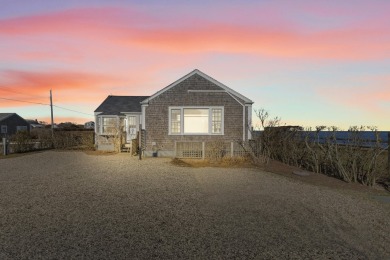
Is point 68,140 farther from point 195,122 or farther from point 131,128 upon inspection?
point 195,122

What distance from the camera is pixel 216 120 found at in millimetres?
22438

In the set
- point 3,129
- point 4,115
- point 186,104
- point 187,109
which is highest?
point 4,115

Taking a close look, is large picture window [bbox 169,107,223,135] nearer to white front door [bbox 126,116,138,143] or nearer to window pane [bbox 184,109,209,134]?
window pane [bbox 184,109,209,134]

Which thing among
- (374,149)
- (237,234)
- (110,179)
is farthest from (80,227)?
(374,149)

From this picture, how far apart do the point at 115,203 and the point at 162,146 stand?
13.3m

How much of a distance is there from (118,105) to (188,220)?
1003 inches

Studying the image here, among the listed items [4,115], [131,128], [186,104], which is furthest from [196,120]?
[4,115]

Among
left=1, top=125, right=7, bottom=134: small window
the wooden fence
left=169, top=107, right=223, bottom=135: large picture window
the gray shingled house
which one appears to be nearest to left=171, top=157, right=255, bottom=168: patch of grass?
the wooden fence

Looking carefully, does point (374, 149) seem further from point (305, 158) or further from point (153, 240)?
point (153, 240)

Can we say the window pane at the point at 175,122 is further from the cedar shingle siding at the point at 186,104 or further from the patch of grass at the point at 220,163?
the patch of grass at the point at 220,163

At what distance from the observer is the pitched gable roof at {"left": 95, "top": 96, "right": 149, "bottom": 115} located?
1196 inches

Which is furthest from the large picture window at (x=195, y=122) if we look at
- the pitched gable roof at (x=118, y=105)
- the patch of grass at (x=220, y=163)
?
the pitched gable roof at (x=118, y=105)

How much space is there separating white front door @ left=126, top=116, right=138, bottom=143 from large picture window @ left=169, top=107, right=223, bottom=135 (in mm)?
8724

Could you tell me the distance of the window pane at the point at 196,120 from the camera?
22.7 m
